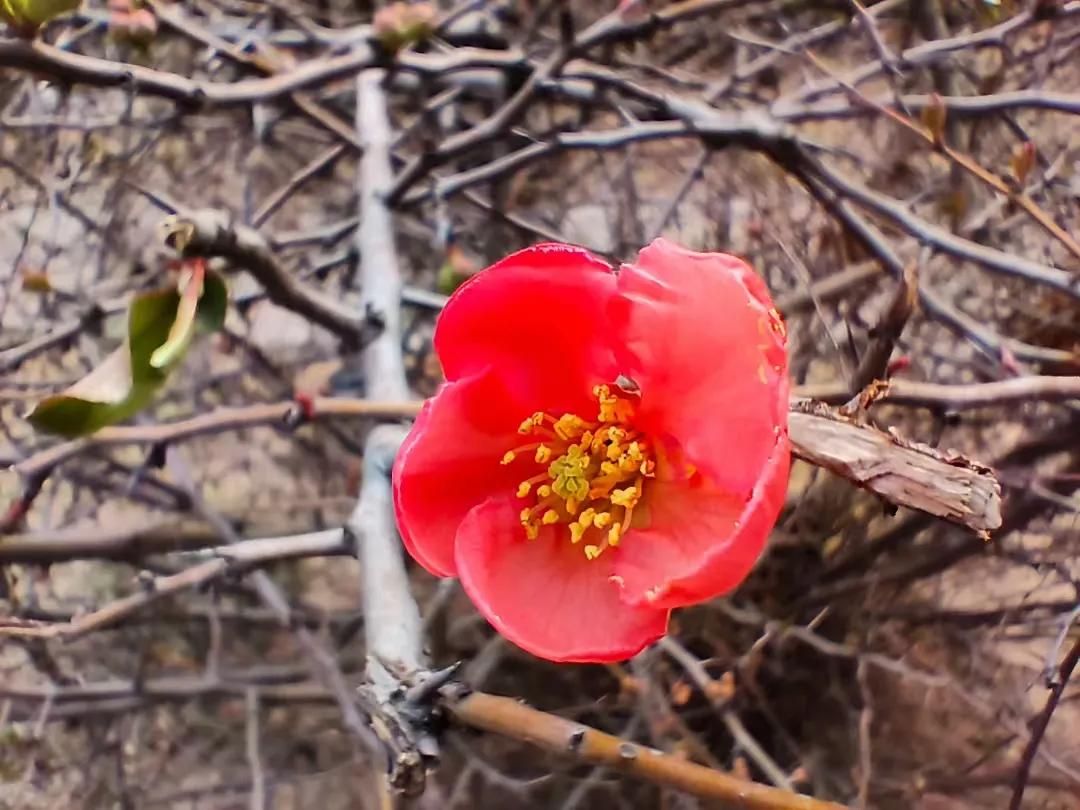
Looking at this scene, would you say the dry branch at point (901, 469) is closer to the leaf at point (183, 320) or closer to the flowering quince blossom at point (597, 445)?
the flowering quince blossom at point (597, 445)

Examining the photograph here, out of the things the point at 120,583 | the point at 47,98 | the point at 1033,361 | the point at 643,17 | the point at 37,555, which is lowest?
the point at 120,583

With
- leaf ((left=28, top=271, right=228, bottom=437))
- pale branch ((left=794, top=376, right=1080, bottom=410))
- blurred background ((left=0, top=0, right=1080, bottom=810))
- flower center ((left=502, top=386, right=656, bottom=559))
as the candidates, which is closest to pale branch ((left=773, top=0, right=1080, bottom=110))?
blurred background ((left=0, top=0, right=1080, bottom=810))

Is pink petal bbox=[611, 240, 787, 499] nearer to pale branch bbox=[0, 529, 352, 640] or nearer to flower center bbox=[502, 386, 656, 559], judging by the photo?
flower center bbox=[502, 386, 656, 559]

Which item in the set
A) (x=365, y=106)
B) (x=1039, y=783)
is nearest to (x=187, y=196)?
(x=365, y=106)

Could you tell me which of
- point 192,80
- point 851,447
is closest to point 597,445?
point 851,447

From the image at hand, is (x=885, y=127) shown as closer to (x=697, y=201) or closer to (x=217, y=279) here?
(x=697, y=201)

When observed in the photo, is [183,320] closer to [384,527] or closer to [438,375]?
[384,527]
